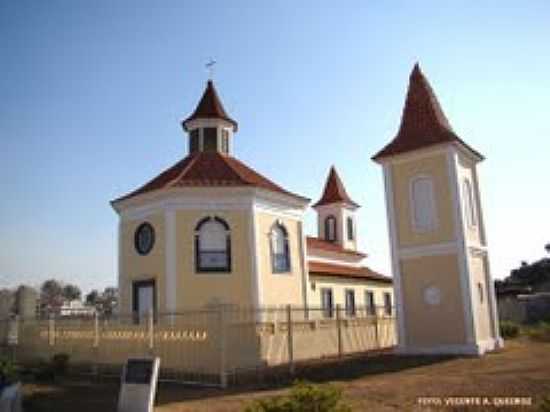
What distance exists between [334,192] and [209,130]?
1954cm

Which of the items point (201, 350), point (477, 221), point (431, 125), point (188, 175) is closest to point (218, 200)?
point (188, 175)

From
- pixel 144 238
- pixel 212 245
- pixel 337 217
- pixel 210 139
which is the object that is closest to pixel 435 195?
pixel 212 245

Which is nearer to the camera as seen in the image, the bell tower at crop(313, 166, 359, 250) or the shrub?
the shrub

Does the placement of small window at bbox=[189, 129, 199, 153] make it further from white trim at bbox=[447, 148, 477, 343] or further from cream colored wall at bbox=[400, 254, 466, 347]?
white trim at bbox=[447, 148, 477, 343]

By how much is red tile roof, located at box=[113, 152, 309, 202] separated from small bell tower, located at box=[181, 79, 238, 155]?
70 centimetres

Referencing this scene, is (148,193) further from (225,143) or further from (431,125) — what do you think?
(431,125)

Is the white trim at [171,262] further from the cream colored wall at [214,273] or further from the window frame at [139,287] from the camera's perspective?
the window frame at [139,287]

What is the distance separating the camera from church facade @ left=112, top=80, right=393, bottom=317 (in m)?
21.7

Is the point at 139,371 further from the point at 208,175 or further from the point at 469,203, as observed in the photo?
the point at 469,203

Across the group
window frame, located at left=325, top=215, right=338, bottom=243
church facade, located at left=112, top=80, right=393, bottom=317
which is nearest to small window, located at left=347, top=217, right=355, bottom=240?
window frame, located at left=325, top=215, right=338, bottom=243

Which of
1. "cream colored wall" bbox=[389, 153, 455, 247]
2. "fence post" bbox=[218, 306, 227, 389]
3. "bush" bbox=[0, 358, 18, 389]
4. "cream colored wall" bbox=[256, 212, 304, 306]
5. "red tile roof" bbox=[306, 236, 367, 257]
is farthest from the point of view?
"red tile roof" bbox=[306, 236, 367, 257]

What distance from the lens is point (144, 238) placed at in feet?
75.6

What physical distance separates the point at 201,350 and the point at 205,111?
48.6 ft

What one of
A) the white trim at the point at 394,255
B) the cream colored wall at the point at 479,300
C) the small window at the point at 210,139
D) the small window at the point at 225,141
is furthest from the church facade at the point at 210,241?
the cream colored wall at the point at 479,300
